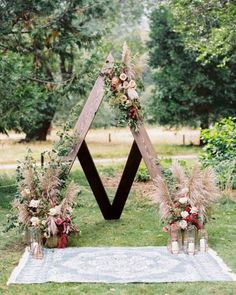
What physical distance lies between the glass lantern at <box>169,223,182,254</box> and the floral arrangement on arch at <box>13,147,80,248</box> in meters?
1.21

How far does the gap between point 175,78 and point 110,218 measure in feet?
52.1

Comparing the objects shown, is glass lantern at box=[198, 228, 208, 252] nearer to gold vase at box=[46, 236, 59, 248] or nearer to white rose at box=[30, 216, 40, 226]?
gold vase at box=[46, 236, 59, 248]

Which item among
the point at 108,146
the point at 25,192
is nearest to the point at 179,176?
the point at 25,192

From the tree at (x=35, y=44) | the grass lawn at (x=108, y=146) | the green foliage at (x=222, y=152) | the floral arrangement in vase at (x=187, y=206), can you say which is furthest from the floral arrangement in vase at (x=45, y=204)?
the grass lawn at (x=108, y=146)

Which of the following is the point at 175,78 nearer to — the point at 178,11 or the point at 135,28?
the point at 178,11

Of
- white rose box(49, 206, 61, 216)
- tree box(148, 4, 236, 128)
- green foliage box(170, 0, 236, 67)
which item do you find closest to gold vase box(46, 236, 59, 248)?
white rose box(49, 206, 61, 216)

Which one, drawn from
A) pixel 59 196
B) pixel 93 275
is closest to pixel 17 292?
pixel 93 275

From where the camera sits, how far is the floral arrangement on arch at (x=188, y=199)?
6.40 meters

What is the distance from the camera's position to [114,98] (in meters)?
7.40

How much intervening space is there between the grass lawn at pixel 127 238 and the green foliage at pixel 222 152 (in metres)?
1.06

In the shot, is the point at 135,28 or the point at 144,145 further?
the point at 135,28

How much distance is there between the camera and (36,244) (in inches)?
246

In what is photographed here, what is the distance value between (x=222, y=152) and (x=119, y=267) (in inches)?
269

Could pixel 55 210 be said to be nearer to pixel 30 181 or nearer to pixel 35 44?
pixel 30 181
